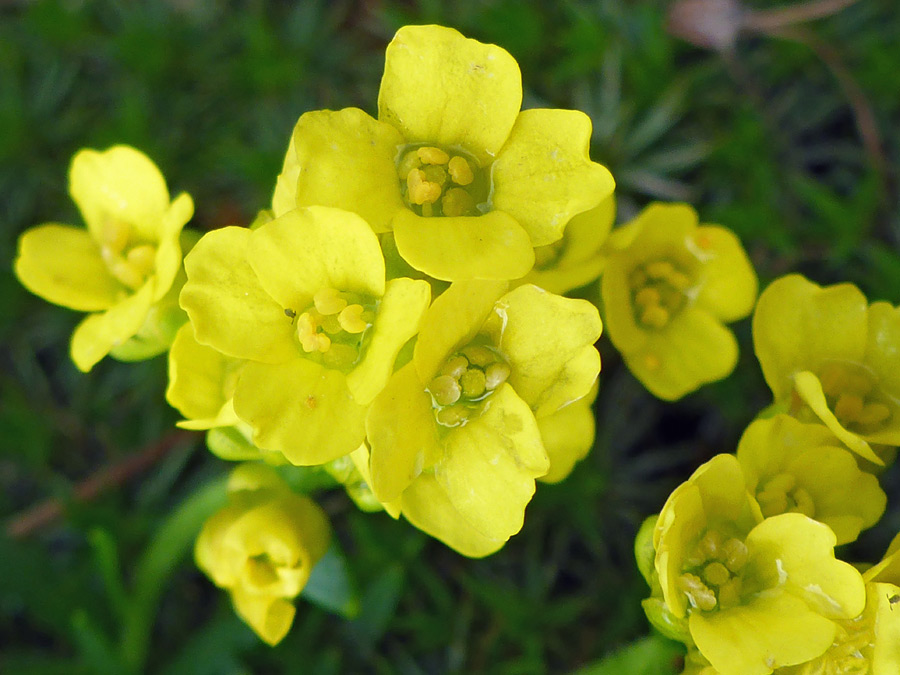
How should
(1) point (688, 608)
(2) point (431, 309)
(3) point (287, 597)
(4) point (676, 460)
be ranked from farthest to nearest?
(4) point (676, 460), (3) point (287, 597), (1) point (688, 608), (2) point (431, 309)

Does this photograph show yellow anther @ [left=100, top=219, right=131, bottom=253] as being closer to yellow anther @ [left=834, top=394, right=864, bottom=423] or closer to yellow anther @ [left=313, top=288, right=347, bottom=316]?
Result: yellow anther @ [left=313, top=288, right=347, bottom=316]

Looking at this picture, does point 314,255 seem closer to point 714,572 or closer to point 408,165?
point 408,165

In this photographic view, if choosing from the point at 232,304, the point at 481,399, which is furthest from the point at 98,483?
the point at 481,399

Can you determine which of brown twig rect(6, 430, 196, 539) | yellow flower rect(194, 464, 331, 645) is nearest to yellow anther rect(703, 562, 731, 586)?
yellow flower rect(194, 464, 331, 645)

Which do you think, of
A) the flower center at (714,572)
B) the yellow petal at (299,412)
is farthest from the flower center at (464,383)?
the flower center at (714,572)

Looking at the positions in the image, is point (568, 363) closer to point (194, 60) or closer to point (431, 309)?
point (431, 309)

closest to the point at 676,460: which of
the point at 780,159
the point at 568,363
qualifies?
the point at 780,159
